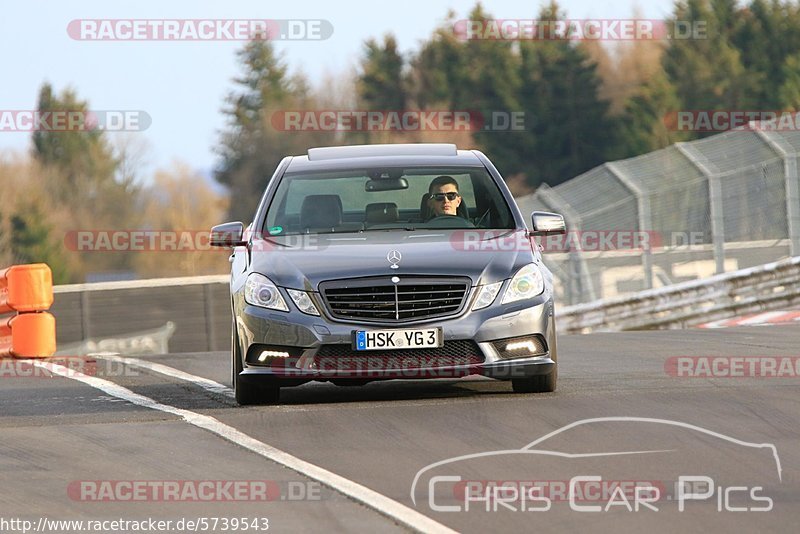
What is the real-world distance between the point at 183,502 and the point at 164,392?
5078 millimetres

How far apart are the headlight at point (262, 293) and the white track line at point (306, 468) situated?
0.78 metres

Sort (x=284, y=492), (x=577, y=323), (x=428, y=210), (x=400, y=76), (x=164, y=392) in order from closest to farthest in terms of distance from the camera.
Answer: (x=284, y=492), (x=428, y=210), (x=164, y=392), (x=577, y=323), (x=400, y=76)

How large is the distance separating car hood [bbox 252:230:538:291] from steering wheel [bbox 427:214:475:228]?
126 mm

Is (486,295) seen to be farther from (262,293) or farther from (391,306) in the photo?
(262,293)

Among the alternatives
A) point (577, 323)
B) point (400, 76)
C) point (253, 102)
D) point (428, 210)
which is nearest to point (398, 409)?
point (428, 210)

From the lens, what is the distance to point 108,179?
Result: 314ft

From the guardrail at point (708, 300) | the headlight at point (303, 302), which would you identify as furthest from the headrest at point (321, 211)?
the guardrail at point (708, 300)

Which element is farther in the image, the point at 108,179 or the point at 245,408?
the point at 108,179

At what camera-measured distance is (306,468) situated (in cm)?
741

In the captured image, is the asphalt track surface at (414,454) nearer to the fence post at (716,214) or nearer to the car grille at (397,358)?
the car grille at (397,358)

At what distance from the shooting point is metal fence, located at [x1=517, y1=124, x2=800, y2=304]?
22.7 m

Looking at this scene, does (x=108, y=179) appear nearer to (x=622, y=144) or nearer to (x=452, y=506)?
(x=622, y=144)

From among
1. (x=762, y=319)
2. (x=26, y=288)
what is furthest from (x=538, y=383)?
(x=762, y=319)

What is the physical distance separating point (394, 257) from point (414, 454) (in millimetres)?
2289
